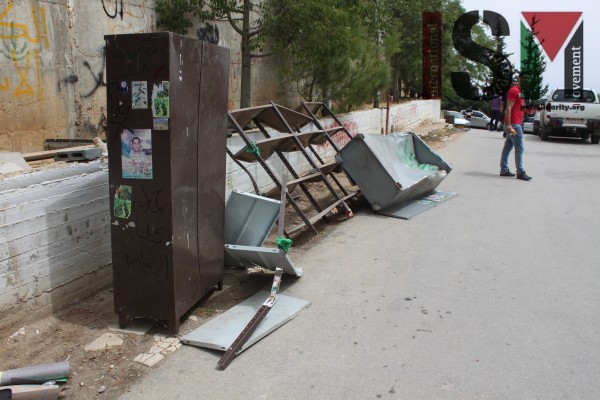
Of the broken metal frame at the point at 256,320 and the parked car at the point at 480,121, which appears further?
the parked car at the point at 480,121

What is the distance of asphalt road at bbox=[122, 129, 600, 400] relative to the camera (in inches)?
129

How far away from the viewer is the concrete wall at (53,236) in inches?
149

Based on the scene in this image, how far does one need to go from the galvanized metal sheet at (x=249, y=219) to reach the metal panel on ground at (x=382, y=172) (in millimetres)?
2740

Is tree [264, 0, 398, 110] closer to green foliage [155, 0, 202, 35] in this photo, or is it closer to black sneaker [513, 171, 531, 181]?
green foliage [155, 0, 202, 35]

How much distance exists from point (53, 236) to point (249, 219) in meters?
1.69

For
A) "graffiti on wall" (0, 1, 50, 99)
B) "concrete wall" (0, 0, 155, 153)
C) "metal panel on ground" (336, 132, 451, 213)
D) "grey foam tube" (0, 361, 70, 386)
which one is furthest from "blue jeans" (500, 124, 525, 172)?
"grey foam tube" (0, 361, 70, 386)

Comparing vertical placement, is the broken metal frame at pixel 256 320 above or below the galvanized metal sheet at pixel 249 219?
below

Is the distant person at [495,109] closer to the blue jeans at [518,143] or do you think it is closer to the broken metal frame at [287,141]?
the blue jeans at [518,143]

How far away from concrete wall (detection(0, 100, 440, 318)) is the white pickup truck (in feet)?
61.5

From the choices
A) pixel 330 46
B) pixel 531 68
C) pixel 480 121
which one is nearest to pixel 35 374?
pixel 330 46

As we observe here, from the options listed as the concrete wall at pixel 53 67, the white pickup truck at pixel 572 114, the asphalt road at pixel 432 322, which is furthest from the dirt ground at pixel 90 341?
the white pickup truck at pixel 572 114

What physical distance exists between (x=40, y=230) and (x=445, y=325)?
3.22 metres

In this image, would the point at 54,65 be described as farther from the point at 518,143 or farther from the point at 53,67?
the point at 518,143

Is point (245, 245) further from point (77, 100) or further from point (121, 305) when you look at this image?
point (77, 100)
